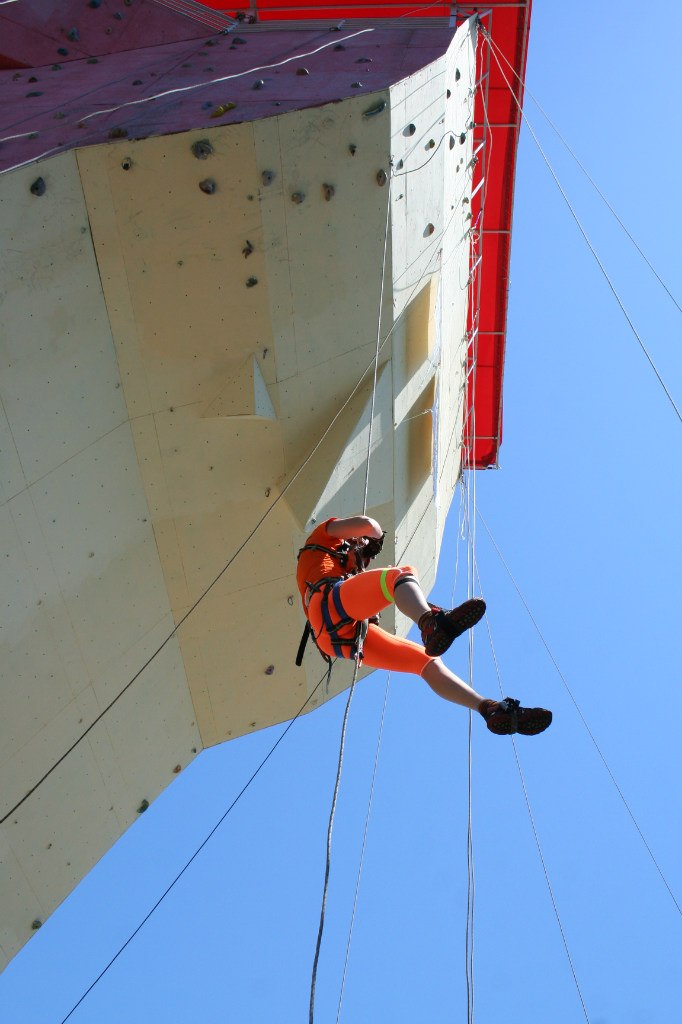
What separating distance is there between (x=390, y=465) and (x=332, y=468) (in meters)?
0.72

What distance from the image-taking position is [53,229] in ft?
14.5

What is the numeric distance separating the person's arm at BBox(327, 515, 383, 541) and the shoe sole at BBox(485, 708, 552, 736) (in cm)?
135

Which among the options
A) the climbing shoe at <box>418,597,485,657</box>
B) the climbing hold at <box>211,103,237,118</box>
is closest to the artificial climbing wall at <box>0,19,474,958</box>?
the climbing hold at <box>211,103,237,118</box>

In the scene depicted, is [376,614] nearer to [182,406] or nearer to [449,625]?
[449,625]

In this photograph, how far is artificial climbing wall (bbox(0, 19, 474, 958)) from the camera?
459 cm

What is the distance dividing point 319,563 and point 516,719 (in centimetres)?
166

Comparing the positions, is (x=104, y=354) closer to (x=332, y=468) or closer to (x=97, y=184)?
(x=97, y=184)

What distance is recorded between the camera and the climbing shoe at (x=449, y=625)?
364cm

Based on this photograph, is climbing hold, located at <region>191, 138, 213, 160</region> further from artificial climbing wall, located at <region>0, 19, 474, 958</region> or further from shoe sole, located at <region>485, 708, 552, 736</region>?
shoe sole, located at <region>485, 708, 552, 736</region>

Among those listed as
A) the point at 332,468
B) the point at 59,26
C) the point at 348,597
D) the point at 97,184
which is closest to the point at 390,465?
the point at 332,468

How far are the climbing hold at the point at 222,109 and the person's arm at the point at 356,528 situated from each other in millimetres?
2233

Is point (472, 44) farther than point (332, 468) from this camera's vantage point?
Yes

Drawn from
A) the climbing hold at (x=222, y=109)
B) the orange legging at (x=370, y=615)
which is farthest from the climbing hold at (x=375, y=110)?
the orange legging at (x=370, y=615)

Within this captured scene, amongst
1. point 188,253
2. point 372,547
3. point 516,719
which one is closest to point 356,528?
point 372,547
